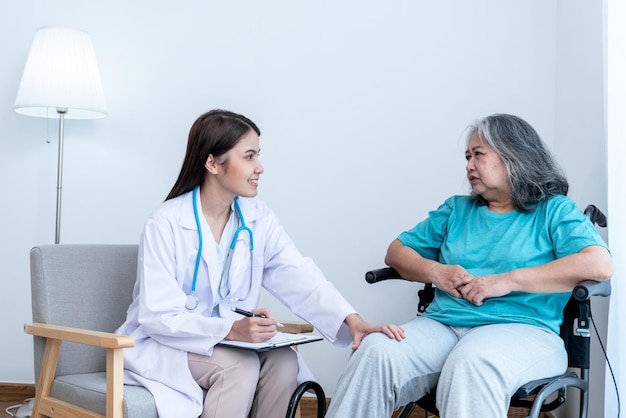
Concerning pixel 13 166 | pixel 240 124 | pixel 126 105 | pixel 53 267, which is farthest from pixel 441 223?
pixel 13 166

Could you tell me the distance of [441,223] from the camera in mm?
2201

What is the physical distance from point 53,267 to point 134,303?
0.85 ft

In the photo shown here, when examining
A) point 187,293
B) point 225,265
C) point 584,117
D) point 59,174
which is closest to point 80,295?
point 187,293

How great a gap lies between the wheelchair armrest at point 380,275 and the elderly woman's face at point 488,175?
339 millimetres

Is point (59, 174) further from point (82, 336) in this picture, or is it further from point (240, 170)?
point (82, 336)

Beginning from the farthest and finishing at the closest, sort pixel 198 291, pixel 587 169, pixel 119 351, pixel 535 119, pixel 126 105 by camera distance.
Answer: pixel 126 105, pixel 535 119, pixel 587 169, pixel 198 291, pixel 119 351

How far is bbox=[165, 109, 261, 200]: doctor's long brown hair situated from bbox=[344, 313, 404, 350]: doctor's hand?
0.60 m

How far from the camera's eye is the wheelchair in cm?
171

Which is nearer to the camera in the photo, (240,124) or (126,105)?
(240,124)

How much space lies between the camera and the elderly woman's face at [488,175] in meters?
2.04

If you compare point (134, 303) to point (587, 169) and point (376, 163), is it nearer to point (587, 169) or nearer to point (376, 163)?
point (376, 163)

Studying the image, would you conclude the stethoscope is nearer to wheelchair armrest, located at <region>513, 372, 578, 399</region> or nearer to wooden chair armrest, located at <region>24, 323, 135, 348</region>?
wooden chair armrest, located at <region>24, 323, 135, 348</region>

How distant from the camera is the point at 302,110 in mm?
3023

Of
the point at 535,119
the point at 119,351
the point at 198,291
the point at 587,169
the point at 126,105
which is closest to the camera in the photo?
the point at 119,351
